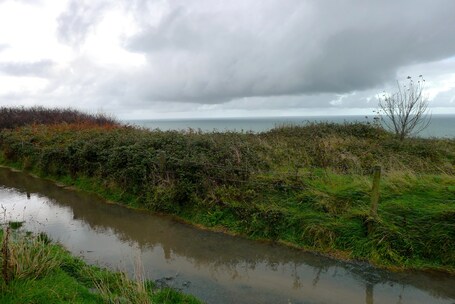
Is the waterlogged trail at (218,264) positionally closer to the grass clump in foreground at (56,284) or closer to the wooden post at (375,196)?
the grass clump in foreground at (56,284)

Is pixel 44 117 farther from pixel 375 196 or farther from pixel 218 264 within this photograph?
pixel 375 196

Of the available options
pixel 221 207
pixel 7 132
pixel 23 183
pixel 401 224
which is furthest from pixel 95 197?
pixel 7 132

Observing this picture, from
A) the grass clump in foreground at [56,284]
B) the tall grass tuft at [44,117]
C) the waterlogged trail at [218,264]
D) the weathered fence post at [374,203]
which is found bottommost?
the waterlogged trail at [218,264]

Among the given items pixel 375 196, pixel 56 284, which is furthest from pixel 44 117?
pixel 375 196

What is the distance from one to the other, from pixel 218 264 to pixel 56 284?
348cm

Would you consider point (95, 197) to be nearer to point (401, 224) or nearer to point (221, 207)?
point (221, 207)

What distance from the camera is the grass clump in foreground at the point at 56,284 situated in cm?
493

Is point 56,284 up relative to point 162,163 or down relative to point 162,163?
down

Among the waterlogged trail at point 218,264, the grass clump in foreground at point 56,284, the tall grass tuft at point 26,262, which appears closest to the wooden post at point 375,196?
the waterlogged trail at point 218,264

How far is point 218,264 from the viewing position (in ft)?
25.0

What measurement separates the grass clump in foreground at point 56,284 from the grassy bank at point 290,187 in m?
3.96

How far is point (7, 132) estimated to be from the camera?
846 inches

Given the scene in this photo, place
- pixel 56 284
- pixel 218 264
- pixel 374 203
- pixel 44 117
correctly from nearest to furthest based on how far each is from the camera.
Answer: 1. pixel 56 284
2. pixel 218 264
3. pixel 374 203
4. pixel 44 117

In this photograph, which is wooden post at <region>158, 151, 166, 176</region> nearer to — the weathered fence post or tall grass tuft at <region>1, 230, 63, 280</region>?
tall grass tuft at <region>1, 230, 63, 280</region>
